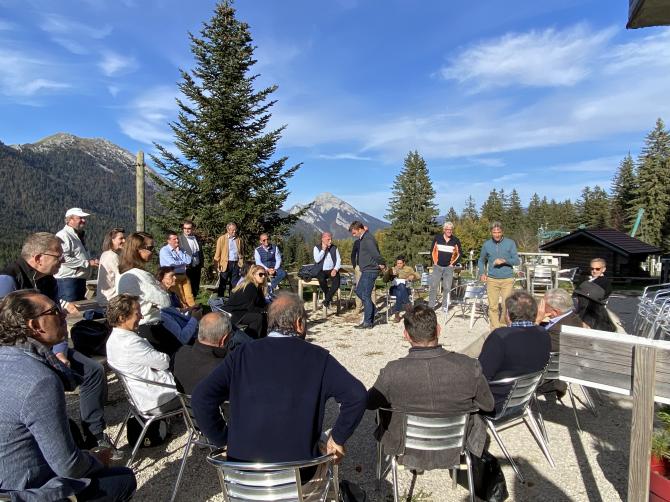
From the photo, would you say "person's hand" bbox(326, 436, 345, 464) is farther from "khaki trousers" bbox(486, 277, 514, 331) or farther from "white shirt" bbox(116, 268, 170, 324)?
"khaki trousers" bbox(486, 277, 514, 331)

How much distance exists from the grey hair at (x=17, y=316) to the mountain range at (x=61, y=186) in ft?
199

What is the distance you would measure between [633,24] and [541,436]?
2795 mm

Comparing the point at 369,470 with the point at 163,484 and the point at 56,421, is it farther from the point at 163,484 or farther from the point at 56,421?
the point at 56,421

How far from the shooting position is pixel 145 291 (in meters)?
4.15

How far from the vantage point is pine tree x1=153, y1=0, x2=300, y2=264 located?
1630cm

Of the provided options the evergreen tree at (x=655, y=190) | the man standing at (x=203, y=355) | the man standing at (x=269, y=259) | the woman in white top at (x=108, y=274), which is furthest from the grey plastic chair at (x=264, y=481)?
the evergreen tree at (x=655, y=190)

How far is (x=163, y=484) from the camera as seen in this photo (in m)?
3.08

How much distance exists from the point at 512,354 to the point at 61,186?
137760 millimetres

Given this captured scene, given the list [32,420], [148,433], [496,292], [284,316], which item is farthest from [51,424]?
[496,292]

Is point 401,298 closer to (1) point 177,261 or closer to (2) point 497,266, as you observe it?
(2) point 497,266

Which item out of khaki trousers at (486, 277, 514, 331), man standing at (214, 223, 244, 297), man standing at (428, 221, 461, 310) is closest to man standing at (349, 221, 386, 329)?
man standing at (428, 221, 461, 310)

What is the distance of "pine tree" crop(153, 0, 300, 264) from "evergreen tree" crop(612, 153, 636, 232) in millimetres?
38782

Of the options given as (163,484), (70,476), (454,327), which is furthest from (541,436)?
(454,327)

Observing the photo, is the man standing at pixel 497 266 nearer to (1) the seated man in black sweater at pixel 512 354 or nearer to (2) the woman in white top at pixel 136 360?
(1) the seated man in black sweater at pixel 512 354
